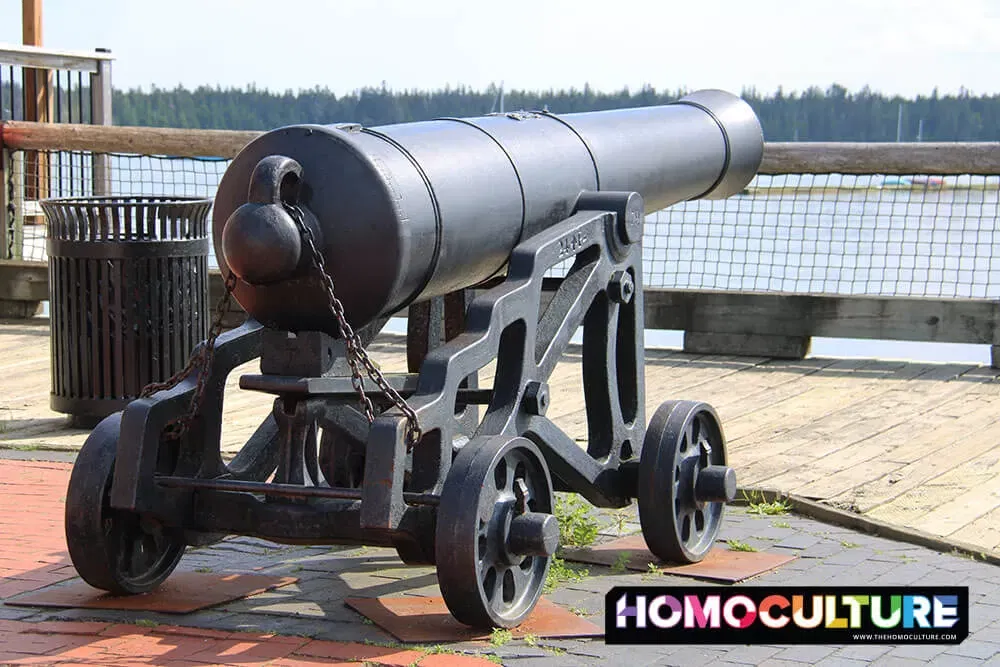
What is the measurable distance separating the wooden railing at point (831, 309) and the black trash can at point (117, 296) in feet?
10.6

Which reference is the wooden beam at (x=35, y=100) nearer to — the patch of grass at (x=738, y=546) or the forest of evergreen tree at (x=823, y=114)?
the patch of grass at (x=738, y=546)

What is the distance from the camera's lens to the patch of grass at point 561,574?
16.4ft

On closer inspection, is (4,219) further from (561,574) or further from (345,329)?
(345,329)

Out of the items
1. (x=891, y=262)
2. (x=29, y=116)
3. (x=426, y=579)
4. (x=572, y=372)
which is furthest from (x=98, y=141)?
(x=891, y=262)

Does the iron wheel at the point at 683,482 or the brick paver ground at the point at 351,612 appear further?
the iron wheel at the point at 683,482

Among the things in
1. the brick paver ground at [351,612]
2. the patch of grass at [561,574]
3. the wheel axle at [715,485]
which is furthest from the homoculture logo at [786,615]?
the wheel axle at [715,485]

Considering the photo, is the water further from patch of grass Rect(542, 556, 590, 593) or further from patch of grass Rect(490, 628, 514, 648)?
patch of grass Rect(490, 628, 514, 648)

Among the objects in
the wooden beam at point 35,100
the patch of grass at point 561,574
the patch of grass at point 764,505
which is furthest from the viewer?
the wooden beam at point 35,100

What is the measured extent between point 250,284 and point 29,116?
11.7 metres

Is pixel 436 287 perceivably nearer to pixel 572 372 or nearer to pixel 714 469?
pixel 714 469

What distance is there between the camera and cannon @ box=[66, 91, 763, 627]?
4.36 m

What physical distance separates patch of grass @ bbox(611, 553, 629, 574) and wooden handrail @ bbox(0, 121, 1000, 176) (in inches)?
186

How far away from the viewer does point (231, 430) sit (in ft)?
24.6

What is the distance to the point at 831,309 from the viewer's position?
30.8 ft
